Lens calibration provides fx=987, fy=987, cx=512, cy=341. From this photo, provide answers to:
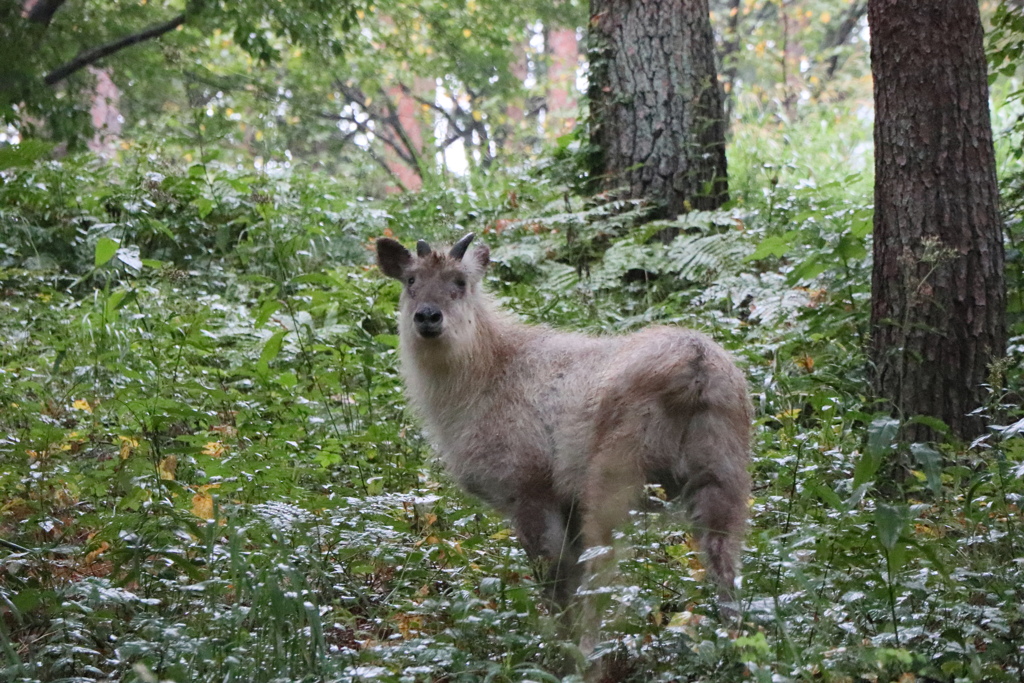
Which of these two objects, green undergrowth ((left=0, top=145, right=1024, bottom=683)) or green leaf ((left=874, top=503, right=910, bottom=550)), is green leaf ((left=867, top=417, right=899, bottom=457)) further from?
green leaf ((left=874, top=503, right=910, bottom=550))

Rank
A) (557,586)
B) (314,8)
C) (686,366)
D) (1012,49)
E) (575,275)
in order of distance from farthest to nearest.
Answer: (314,8) → (575,275) → (1012,49) → (557,586) → (686,366)

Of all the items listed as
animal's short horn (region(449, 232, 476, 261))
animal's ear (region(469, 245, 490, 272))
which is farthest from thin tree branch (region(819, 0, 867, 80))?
animal's short horn (region(449, 232, 476, 261))

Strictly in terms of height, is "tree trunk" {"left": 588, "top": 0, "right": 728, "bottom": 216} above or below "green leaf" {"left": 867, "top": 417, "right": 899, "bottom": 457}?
Answer: above

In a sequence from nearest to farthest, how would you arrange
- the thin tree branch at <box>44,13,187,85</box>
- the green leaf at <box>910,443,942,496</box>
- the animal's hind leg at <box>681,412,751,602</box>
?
the green leaf at <box>910,443,942,496</box> < the animal's hind leg at <box>681,412,751,602</box> < the thin tree branch at <box>44,13,187,85</box>

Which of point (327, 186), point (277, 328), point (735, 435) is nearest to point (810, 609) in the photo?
point (735, 435)

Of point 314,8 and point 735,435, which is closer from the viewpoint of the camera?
point 735,435

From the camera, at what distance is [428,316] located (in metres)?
5.77

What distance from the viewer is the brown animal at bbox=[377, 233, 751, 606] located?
459 centimetres

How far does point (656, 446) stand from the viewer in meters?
4.64

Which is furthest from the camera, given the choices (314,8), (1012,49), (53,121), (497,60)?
(497,60)

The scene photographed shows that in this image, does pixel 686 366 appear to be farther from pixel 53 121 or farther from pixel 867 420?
pixel 53 121

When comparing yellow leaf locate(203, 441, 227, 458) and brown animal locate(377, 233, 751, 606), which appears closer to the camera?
brown animal locate(377, 233, 751, 606)

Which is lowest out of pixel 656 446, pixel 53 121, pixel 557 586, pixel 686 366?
pixel 557 586

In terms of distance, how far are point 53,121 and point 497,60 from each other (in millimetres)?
7317
